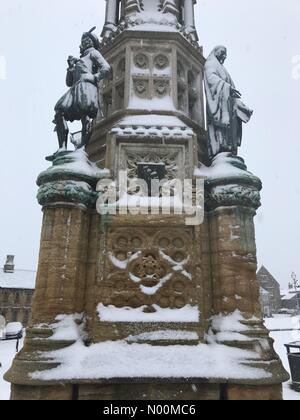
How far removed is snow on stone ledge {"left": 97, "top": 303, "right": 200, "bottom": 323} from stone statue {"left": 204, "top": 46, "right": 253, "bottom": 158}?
10.0 feet

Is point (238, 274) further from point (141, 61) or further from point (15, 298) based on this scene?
point (15, 298)

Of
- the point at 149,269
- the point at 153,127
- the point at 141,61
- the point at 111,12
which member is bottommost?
the point at 149,269

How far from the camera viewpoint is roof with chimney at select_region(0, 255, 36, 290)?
56.6 metres

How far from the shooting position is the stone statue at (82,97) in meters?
6.25

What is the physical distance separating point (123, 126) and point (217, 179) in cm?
205

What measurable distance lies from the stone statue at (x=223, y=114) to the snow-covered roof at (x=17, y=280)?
5572cm

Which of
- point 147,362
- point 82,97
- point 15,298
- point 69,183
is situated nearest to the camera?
point 147,362

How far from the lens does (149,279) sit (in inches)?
209

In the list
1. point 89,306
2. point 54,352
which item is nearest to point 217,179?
point 89,306

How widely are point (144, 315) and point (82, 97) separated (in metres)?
3.92

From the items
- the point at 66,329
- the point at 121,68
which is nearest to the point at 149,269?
the point at 66,329

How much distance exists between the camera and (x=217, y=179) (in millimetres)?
5738

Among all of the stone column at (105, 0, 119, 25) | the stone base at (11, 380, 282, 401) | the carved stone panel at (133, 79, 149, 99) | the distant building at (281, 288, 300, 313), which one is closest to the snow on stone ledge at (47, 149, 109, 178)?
the carved stone panel at (133, 79, 149, 99)
